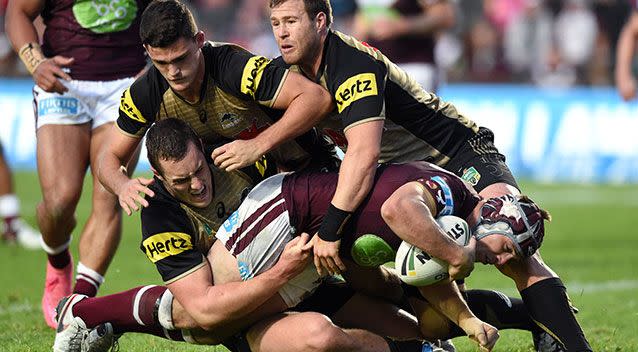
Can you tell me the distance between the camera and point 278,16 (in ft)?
20.9

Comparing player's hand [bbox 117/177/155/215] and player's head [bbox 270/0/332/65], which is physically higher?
player's head [bbox 270/0/332/65]

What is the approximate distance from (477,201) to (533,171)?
448 inches

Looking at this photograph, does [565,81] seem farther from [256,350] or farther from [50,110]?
[256,350]

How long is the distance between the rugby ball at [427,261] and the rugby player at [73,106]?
2.69 metres

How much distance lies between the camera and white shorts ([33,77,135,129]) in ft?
26.2

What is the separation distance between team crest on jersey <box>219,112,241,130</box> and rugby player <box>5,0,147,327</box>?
5.37ft

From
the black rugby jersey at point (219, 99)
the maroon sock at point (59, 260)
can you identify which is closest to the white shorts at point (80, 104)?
the maroon sock at point (59, 260)

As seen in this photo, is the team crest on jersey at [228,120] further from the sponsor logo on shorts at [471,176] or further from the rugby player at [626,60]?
the rugby player at [626,60]

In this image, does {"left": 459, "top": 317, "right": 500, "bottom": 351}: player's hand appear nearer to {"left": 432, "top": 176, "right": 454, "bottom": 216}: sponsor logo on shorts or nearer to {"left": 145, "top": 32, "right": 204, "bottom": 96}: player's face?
{"left": 432, "top": 176, "right": 454, "bottom": 216}: sponsor logo on shorts

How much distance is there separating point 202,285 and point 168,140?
765mm

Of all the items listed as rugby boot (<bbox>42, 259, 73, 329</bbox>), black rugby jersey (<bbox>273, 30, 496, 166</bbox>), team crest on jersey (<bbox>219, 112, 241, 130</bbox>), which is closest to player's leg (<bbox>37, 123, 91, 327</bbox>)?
rugby boot (<bbox>42, 259, 73, 329</bbox>)

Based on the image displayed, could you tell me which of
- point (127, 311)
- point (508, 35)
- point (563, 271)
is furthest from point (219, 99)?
point (508, 35)

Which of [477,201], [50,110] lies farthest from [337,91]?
[50,110]

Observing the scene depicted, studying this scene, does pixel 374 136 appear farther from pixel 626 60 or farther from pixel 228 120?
pixel 626 60
